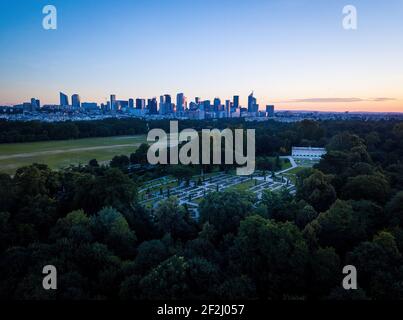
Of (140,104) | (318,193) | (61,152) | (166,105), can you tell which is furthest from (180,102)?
(318,193)

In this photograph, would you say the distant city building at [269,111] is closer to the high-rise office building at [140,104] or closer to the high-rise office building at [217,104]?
the high-rise office building at [217,104]

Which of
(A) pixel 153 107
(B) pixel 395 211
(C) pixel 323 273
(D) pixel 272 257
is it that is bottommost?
(C) pixel 323 273

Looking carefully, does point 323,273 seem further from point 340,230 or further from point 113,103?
point 113,103

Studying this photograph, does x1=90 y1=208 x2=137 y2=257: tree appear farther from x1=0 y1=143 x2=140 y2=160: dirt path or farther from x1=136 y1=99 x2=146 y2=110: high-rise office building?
x1=136 y1=99 x2=146 y2=110: high-rise office building

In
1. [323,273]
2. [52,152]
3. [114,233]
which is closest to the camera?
[323,273]

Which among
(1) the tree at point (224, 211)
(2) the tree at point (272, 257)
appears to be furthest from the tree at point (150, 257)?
(1) the tree at point (224, 211)
